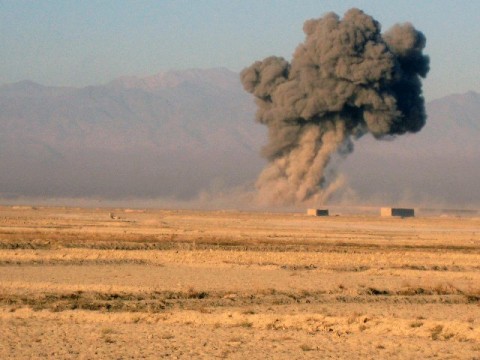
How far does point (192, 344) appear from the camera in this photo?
20609mm

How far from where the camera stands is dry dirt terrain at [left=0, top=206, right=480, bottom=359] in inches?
806

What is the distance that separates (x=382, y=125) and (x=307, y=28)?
51.7 ft

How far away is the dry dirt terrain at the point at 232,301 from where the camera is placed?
67.2 feet

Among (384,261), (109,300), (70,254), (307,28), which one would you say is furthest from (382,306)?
(307,28)

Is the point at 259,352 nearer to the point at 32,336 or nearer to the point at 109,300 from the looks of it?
the point at 32,336

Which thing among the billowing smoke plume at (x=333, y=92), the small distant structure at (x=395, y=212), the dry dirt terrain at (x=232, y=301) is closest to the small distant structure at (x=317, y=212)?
the billowing smoke plume at (x=333, y=92)

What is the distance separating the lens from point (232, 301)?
28.1 meters

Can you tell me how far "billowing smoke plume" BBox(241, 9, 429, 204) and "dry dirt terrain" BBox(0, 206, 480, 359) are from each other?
47674 mm

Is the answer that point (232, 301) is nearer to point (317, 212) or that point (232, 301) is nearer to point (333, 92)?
point (333, 92)

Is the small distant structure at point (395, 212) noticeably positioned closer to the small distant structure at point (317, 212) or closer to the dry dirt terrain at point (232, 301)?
the small distant structure at point (317, 212)

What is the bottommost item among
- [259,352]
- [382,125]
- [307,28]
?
[259,352]

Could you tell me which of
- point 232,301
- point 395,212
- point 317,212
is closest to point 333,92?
point 317,212

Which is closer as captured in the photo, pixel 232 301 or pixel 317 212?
pixel 232 301

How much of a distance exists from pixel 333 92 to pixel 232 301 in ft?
240
